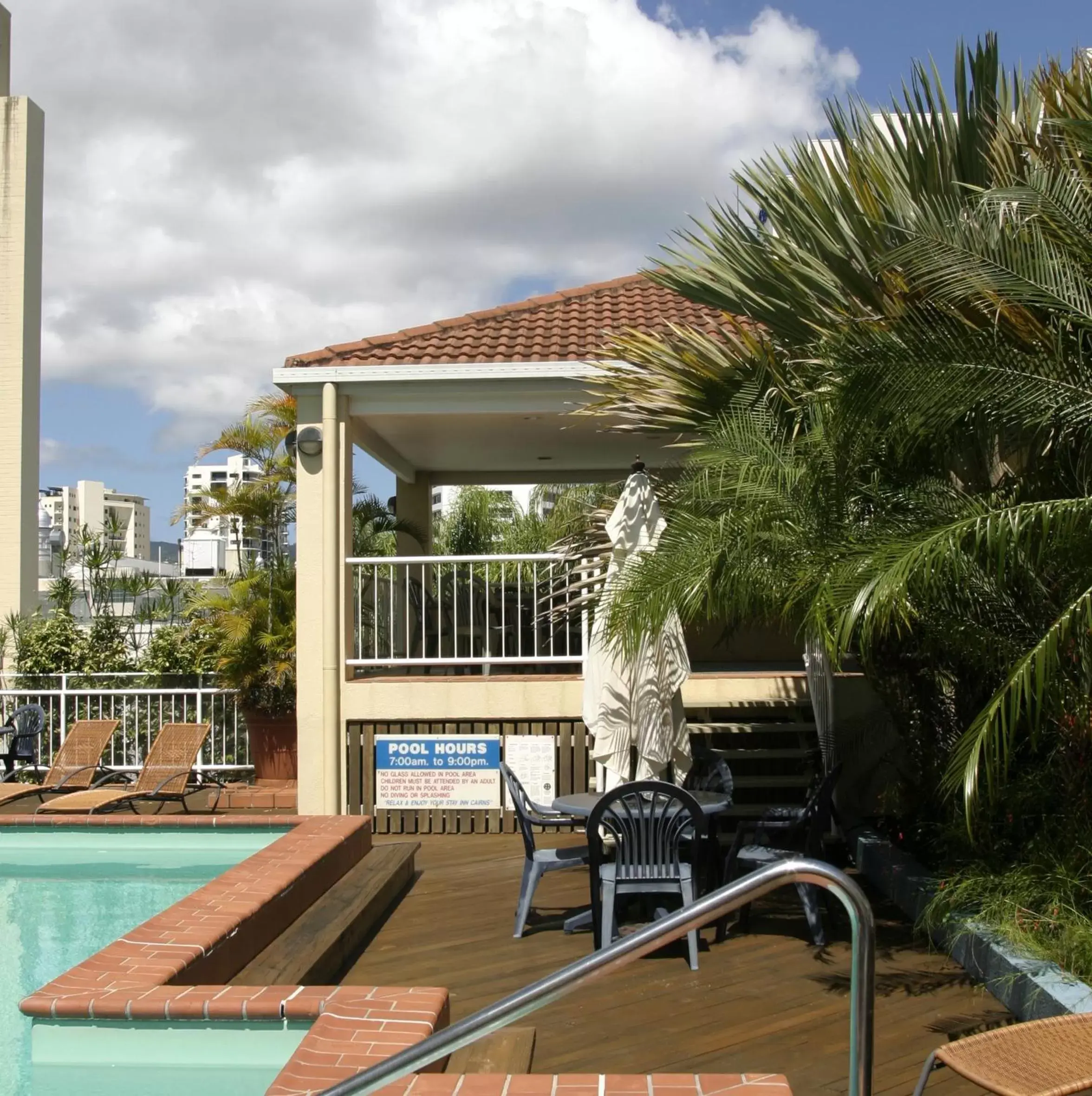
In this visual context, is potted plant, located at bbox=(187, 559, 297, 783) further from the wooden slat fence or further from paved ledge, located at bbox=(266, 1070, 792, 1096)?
paved ledge, located at bbox=(266, 1070, 792, 1096)

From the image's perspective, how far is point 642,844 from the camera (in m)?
6.59

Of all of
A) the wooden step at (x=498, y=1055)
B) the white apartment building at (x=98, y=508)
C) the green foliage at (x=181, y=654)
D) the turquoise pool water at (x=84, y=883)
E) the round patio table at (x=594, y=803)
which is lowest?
the turquoise pool water at (x=84, y=883)

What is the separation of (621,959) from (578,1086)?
1745 millimetres

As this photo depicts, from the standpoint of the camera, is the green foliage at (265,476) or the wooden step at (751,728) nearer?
the wooden step at (751,728)

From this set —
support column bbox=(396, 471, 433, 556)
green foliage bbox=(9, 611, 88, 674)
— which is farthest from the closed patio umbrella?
support column bbox=(396, 471, 433, 556)

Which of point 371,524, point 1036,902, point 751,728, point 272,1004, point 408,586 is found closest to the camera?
point 272,1004

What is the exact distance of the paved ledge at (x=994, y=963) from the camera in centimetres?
488

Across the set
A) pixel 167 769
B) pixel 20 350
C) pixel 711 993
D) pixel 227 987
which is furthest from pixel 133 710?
pixel 711 993

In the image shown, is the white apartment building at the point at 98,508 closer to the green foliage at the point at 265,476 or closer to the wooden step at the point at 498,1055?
the green foliage at the point at 265,476

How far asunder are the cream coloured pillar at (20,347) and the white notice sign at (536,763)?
38.3ft

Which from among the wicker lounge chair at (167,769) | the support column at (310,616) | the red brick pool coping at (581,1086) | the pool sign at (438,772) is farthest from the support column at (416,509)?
the red brick pool coping at (581,1086)

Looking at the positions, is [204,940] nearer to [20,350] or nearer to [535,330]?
[535,330]

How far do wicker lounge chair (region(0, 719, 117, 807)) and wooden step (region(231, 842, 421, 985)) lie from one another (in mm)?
4607

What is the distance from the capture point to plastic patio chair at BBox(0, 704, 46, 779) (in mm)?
12625
